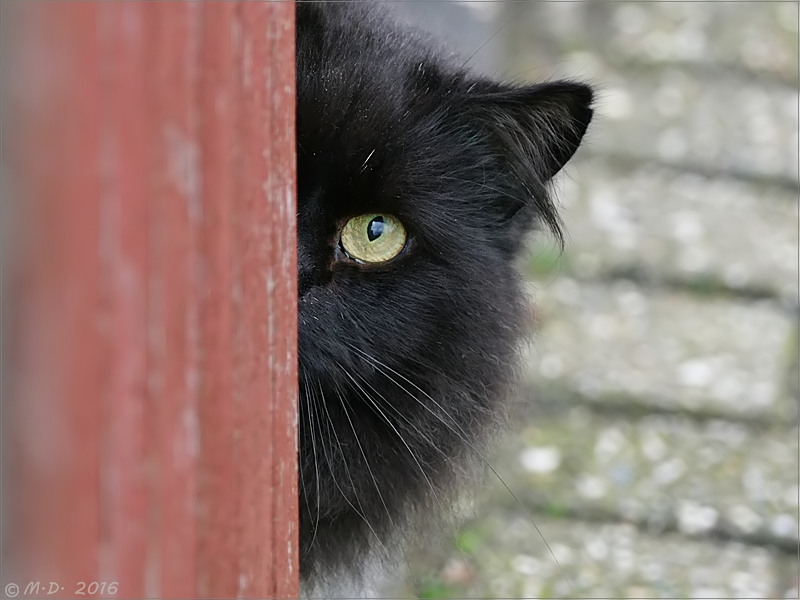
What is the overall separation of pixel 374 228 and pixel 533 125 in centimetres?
31

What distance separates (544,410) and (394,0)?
1225mm

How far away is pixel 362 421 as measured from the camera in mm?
1126

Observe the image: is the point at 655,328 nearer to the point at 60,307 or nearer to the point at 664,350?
the point at 664,350

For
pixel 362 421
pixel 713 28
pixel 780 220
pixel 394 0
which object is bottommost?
pixel 362 421

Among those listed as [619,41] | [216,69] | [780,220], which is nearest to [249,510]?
[216,69]

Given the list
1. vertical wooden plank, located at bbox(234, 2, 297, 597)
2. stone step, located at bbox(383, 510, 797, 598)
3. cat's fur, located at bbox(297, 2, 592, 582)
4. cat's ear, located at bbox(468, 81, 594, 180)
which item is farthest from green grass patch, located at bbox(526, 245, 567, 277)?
vertical wooden plank, located at bbox(234, 2, 297, 597)

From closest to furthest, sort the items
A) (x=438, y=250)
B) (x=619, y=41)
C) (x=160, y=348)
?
(x=160, y=348) → (x=438, y=250) → (x=619, y=41)

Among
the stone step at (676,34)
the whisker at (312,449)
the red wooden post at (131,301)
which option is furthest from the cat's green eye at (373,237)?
the stone step at (676,34)

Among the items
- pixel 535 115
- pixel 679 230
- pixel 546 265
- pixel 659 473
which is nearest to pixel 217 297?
pixel 535 115

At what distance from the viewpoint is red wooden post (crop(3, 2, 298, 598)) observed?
272 mm

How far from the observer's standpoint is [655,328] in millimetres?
2467

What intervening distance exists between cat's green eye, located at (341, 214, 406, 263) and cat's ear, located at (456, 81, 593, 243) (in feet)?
0.78

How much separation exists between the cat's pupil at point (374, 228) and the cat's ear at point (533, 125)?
253 mm

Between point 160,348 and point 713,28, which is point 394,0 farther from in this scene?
point 713,28
